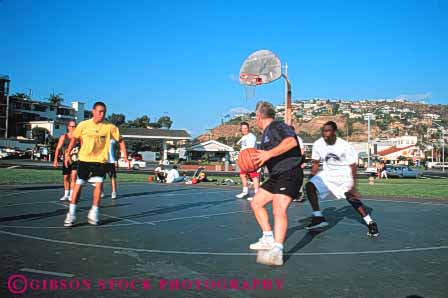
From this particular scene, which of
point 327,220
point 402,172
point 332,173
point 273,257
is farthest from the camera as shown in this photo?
point 402,172

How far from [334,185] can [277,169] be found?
2.42 metres

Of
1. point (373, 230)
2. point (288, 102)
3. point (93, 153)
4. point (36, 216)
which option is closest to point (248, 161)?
point (373, 230)

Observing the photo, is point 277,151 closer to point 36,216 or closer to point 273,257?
point 273,257

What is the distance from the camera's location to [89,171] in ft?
23.6

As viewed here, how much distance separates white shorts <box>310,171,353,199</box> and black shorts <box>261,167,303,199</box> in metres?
2.21

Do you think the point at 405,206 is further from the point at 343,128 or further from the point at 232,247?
the point at 343,128

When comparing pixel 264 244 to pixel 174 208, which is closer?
pixel 264 244

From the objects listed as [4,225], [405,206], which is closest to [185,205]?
[4,225]

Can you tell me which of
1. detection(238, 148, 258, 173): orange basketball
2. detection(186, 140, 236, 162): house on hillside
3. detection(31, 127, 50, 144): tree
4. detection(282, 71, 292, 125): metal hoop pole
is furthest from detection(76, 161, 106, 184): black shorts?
detection(31, 127, 50, 144): tree

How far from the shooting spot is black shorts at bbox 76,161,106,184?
712 centimetres

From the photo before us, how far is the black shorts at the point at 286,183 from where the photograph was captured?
500 centimetres

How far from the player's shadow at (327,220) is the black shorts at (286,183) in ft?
2.67

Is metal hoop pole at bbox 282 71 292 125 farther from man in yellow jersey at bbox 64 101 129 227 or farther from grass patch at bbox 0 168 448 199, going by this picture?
man in yellow jersey at bbox 64 101 129 227

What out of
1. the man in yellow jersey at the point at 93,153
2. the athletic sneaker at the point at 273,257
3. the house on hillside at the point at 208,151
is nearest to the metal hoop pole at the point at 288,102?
the man in yellow jersey at the point at 93,153
